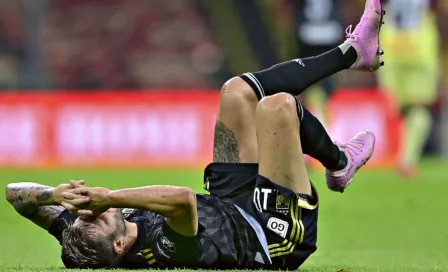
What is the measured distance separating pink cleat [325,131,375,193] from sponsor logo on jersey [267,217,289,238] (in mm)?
695

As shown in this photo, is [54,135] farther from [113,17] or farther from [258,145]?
[258,145]

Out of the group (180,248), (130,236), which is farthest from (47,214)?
(180,248)

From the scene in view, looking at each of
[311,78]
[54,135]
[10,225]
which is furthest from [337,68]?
[54,135]

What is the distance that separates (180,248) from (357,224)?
12.8 feet

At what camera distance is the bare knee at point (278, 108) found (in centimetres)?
562

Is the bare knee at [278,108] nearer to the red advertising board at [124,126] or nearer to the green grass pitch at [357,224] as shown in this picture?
the green grass pitch at [357,224]

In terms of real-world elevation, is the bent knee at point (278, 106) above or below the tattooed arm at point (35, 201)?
above

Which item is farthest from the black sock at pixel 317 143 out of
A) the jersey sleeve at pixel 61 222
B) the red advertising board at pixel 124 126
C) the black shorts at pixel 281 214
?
the red advertising board at pixel 124 126

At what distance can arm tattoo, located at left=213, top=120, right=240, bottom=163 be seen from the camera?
19.9 ft

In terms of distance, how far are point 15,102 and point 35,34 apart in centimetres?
197

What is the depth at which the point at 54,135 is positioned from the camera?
16484mm

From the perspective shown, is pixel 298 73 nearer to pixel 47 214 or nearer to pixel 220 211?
pixel 220 211

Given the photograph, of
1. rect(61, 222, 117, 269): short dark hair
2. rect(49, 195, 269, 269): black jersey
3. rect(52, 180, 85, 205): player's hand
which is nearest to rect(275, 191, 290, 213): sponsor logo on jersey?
rect(49, 195, 269, 269): black jersey

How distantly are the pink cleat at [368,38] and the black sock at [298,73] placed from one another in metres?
0.05
